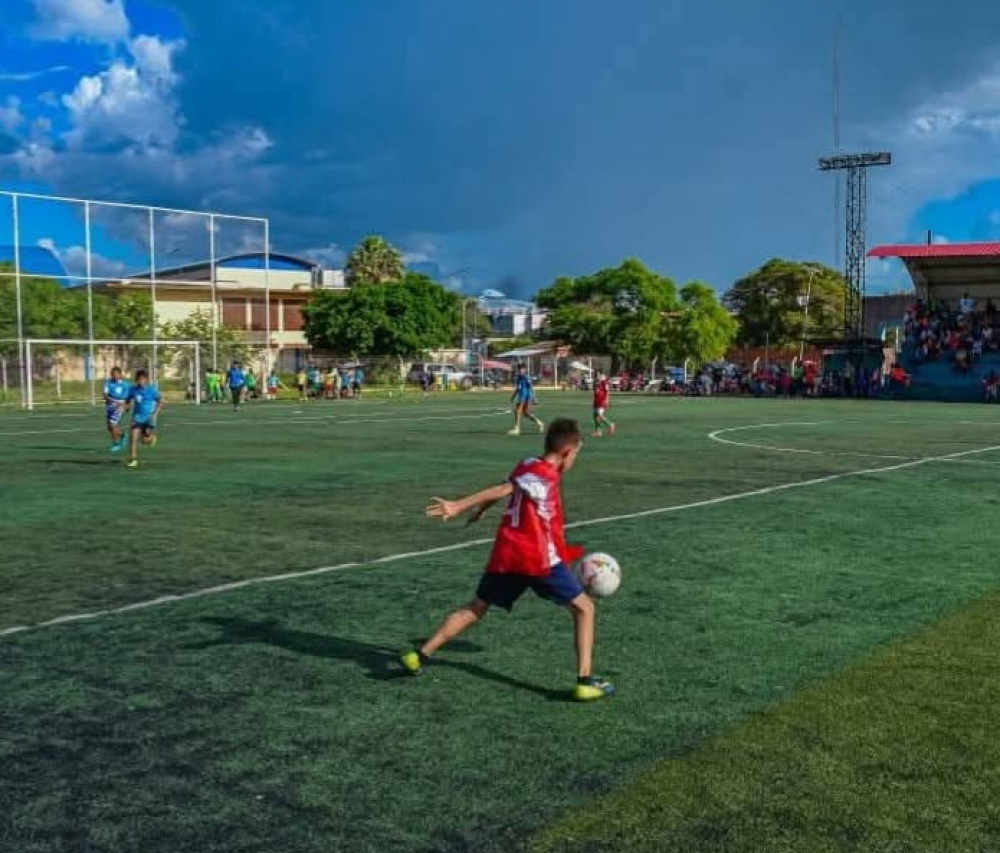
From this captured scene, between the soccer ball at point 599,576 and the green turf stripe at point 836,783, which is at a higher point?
the soccer ball at point 599,576

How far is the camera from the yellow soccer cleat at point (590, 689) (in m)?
5.88

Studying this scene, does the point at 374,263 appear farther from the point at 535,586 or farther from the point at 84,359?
the point at 535,586

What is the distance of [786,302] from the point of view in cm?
9300

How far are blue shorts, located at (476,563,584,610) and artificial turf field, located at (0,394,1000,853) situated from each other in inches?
20.4

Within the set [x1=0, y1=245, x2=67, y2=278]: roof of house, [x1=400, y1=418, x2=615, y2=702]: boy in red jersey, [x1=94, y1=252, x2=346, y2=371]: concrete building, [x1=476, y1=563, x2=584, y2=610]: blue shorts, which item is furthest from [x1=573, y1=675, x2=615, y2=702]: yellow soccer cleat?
[x1=94, y1=252, x2=346, y2=371]: concrete building

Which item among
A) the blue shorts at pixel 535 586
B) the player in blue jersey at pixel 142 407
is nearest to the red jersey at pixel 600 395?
the player in blue jersey at pixel 142 407

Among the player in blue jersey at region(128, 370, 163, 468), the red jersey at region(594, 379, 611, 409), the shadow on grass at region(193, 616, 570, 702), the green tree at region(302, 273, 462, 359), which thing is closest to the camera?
the shadow on grass at region(193, 616, 570, 702)

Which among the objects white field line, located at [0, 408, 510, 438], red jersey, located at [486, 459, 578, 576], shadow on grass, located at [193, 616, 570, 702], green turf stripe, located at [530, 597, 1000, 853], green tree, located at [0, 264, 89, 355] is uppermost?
Answer: green tree, located at [0, 264, 89, 355]

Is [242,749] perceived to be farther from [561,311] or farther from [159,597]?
[561,311]

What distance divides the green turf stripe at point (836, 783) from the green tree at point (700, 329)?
74154mm

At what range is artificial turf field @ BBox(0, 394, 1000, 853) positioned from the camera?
4426 mm

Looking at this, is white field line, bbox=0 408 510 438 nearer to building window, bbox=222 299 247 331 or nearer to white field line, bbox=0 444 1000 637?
white field line, bbox=0 444 1000 637

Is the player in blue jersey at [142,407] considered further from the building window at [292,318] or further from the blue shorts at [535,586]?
the building window at [292,318]

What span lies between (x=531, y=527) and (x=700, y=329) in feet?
245
